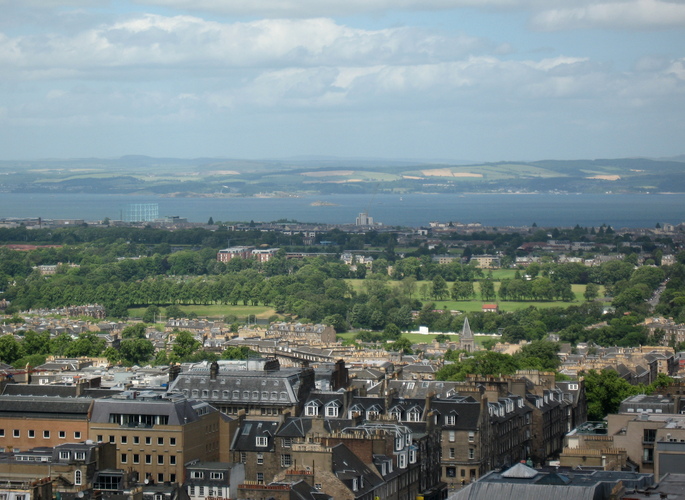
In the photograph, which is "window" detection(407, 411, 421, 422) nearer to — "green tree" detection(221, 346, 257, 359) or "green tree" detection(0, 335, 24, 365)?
"green tree" detection(221, 346, 257, 359)

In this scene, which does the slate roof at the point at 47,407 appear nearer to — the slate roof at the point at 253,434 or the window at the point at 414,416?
the slate roof at the point at 253,434

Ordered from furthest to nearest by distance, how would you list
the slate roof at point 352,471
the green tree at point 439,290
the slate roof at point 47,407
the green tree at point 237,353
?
1. the green tree at point 439,290
2. the green tree at point 237,353
3. the slate roof at point 47,407
4. the slate roof at point 352,471

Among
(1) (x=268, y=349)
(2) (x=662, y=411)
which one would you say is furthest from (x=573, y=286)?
(2) (x=662, y=411)

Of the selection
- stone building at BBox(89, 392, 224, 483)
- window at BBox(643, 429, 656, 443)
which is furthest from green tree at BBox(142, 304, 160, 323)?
window at BBox(643, 429, 656, 443)

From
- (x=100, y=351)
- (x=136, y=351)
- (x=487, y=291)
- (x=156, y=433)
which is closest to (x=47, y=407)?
(x=156, y=433)

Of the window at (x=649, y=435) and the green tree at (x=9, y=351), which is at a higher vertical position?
the window at (x=649, y=435)

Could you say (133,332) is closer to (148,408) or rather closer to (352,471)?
(148,408)

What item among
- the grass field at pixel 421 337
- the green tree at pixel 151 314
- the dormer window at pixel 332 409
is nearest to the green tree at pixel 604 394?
the dormer window at pixel 332 409

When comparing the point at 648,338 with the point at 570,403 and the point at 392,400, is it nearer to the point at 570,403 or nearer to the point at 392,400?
the point at 570,403
